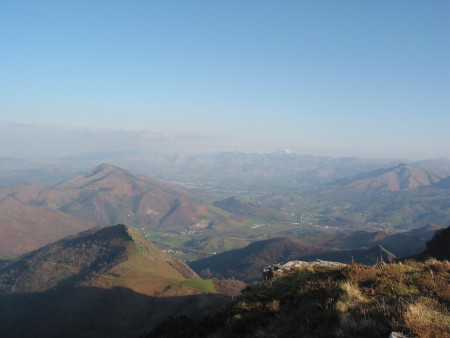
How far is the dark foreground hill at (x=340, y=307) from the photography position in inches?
454

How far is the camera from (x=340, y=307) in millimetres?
13148

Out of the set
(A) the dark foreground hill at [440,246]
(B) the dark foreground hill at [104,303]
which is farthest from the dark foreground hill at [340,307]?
(B) the dark foreground hill at [104,303]

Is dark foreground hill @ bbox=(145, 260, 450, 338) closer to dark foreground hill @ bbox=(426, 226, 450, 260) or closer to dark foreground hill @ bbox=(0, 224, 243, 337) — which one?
dark foreground hill @ bbox=(426, 226, 450, 260)

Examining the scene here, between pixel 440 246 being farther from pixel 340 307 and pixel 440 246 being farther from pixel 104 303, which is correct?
pixel 104 303

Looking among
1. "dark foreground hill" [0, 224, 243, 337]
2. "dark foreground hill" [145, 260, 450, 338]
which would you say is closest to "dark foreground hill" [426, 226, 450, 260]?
"dark foreground hill" [145, 260, 450, 338]

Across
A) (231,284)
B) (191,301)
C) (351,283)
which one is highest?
(351,283)

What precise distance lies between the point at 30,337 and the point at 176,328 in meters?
140

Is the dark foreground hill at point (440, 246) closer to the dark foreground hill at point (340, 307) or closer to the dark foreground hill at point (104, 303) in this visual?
the dark foreground hill at point (340, 307)

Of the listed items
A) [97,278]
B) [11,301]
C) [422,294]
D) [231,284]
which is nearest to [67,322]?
[97,278]

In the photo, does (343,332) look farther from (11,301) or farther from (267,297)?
(11,301)

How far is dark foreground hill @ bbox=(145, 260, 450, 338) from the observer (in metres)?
11.5

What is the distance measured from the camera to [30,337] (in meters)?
132

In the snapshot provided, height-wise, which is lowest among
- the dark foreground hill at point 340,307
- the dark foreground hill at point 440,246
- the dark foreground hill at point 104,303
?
the dark foreground hill at point 104,303

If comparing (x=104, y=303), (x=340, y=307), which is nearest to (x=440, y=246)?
(x=340, y=307)
